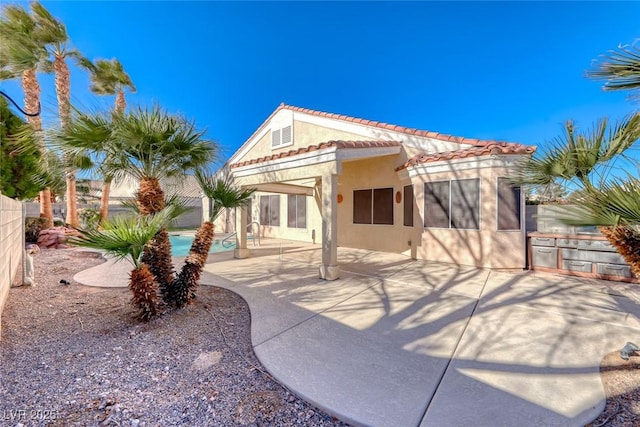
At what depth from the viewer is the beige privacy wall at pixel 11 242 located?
5528 millimetres

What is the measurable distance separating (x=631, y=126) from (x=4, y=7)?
2233cm

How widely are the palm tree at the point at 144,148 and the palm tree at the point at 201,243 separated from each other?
0.27m

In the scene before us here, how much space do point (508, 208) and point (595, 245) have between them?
2.41 m

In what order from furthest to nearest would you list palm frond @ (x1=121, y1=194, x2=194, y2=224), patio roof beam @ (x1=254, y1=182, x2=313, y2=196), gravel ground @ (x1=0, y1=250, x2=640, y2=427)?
1. patio roof beam @ (x1=254, y1=182, x2=313, y2=196)
2. palm frond @ (x1=121, y1=194, x2=194, y2=224)
3. gravel ground @ (x1=0, y1=250, x2=640, y2=427)

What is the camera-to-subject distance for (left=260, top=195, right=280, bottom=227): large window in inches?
721

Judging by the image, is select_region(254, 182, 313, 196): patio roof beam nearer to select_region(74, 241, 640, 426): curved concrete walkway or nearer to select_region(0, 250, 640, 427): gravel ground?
select_region(74, 241, 640, 426): curved concrete walkway

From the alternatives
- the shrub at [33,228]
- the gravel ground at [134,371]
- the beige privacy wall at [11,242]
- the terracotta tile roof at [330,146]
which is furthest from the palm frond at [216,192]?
the shrub at [33,228]

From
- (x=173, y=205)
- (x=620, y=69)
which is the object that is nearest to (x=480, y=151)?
(x=620, y=69)

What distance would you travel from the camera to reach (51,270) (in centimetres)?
944

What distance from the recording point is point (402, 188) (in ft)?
39.5

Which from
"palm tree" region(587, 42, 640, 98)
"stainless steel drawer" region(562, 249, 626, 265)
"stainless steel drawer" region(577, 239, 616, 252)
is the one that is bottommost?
"stainless steel drawer" region(562, 249, 626, 265)

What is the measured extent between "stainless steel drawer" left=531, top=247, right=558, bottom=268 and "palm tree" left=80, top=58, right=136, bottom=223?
23.3 metres

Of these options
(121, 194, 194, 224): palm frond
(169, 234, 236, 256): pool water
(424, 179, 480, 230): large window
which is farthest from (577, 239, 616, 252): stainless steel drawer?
(169, 234, 236, 256): pool water

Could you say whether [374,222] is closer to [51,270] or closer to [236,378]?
[236,378]
